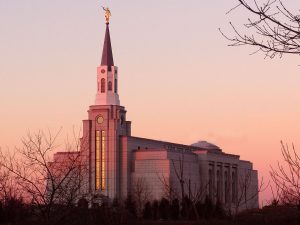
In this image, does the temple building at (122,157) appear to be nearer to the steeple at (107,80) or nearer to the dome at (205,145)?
the steeple at (107,80)

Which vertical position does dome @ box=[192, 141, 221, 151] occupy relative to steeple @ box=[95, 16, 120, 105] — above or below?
below

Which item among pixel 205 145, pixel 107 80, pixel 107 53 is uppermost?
pixel 107 53

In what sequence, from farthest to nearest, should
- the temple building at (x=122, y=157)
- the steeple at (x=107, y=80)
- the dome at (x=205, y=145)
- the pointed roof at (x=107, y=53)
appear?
the dome at (x=205, y=145) < the pointed roof at (x=107, y=53) < the steeple at (x=107, y=80) < the temple building at (x=122, y=157)

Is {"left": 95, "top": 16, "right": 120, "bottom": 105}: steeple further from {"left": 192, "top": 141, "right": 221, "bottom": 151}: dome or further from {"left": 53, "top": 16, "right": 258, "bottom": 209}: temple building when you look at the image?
{"left": 192, "top": 141, "right": 221, "bottom": 151}: dome

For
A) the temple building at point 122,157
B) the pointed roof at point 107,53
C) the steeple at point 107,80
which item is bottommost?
the temple building at point 122,157

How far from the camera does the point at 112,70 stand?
114 meters

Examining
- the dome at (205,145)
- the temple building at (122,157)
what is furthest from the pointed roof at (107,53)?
the dome at (205,145)

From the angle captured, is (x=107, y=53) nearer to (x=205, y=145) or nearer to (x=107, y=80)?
(x=107, y=80)

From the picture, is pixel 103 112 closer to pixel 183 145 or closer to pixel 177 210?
pixel 183 145

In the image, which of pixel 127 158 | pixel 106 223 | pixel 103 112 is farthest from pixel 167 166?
pixel 106 223

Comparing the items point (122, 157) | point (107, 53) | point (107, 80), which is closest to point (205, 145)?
point (122, 157)

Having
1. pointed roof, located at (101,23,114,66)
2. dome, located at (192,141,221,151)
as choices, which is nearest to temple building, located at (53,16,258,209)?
→ pointed roof, located at (101,23,114,66)

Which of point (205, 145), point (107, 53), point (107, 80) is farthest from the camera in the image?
point (205, 145)

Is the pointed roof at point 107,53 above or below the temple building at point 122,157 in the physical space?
above
